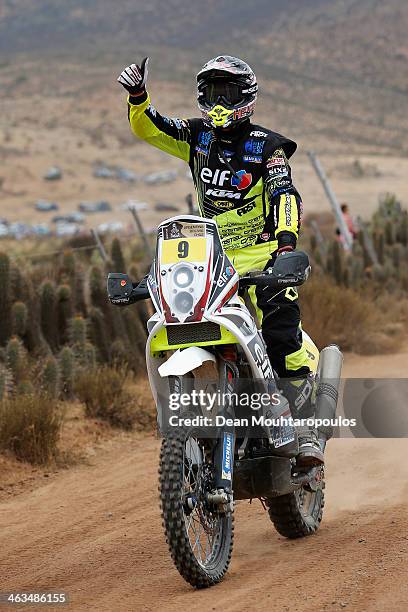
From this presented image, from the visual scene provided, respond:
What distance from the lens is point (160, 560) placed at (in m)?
6.64

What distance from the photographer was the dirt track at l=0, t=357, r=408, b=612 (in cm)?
565

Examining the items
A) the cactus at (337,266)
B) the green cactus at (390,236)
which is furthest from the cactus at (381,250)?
the cactus at (337,266)

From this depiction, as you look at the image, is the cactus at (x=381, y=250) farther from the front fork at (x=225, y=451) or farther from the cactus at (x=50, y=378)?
the front fork at (x=225, y=451)

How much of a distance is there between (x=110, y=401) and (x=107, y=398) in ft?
0.20

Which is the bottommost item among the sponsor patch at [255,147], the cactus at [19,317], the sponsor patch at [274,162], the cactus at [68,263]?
the cactus at [19,317]

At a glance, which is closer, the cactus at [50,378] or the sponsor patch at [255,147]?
the sponsor patch at [255,147]

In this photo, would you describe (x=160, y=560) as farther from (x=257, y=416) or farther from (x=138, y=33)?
(x=138, y=33)

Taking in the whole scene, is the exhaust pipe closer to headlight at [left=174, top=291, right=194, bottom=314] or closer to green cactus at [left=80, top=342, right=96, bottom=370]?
headlight at [left=174, top=291, right=194, bottom=314]

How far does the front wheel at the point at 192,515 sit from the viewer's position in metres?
5.50

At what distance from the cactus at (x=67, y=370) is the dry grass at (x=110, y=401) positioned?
0.21 m

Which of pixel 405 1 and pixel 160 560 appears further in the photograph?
pixel 405 1

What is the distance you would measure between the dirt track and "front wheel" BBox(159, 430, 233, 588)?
134 mm

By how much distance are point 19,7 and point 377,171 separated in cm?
6708

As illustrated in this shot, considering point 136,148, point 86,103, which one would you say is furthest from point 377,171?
point 86,103
